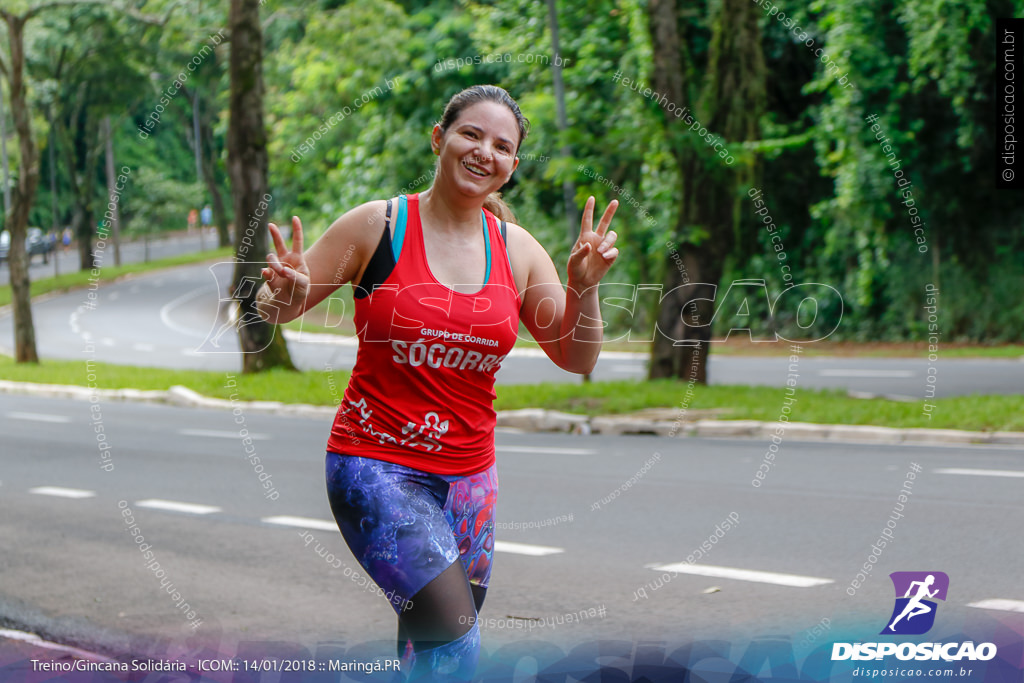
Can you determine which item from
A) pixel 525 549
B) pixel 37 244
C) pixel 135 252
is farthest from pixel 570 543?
pixel 135 252

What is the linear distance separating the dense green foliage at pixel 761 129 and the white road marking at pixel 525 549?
5663 mm

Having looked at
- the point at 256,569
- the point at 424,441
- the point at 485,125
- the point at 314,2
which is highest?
the point at 314,2

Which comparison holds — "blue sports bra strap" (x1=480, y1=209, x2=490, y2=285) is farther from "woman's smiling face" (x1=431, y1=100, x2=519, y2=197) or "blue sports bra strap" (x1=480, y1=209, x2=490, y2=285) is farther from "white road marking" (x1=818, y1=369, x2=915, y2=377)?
"white road marking" (x1=818, y1=369, x2=915, y2=377)

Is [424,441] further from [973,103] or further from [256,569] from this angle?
[973,103]

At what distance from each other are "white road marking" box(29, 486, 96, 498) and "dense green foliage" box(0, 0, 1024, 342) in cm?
537

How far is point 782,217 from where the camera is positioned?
25.6 metres

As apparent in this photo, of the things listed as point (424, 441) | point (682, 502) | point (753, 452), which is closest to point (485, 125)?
point (424, 441)

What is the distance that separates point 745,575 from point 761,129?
31.0 ft

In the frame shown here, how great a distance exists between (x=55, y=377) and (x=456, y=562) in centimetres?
1841

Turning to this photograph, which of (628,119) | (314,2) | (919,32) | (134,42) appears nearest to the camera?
(628,119)

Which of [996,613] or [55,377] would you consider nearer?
[996,613]

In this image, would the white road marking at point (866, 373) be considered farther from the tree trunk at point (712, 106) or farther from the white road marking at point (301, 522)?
the white road marking at point (301, 522)

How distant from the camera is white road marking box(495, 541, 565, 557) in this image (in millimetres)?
6868

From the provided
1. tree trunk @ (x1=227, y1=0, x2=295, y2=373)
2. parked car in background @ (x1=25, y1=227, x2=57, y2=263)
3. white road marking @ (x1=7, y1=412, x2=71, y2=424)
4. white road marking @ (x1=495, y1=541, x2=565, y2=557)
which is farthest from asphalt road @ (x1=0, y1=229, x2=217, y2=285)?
white road marking @ (x1=495, y1=541, x2=565, y2=557)
